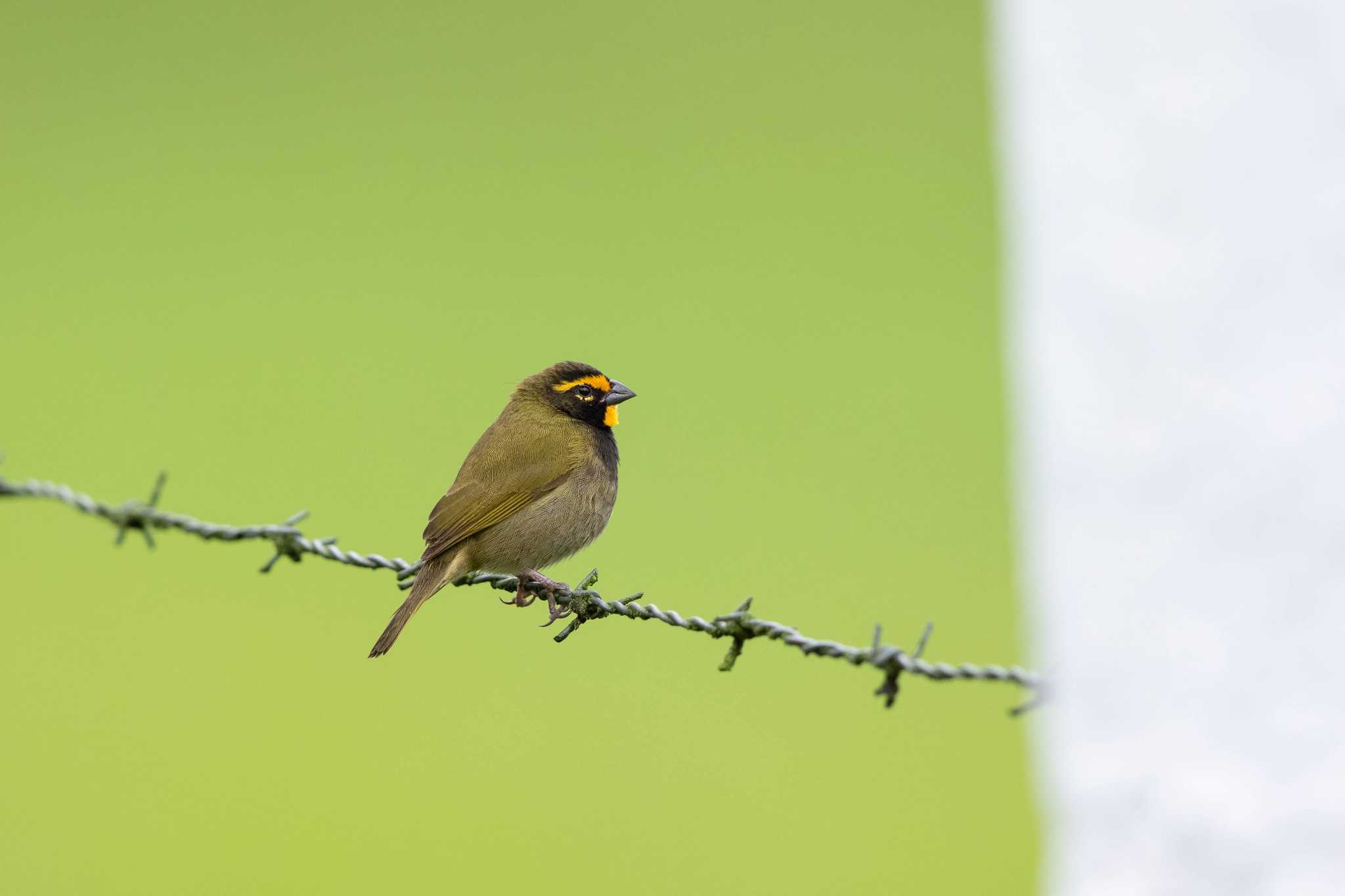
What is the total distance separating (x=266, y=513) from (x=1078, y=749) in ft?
24.4

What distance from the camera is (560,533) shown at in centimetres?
459

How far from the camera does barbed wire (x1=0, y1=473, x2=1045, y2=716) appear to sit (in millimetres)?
2357

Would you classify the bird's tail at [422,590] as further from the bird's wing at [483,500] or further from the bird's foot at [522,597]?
the bird's foot at [522,597]

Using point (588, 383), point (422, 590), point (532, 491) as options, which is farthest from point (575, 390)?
point (422, 590)

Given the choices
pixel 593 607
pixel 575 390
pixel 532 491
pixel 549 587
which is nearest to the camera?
pixel 593 607

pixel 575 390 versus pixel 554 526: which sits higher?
pixel 575 390

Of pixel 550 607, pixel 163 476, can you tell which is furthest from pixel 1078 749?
pixel 163 476

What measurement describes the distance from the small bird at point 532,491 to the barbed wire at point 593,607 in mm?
134

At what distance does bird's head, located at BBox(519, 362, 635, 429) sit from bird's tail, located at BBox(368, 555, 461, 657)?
0.70 meters

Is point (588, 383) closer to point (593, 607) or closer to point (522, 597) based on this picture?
point (522, 597)

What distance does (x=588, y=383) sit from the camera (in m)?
4.76

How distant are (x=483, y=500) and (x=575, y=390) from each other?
0.60m

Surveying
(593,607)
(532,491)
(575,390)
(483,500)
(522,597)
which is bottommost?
(593,607)

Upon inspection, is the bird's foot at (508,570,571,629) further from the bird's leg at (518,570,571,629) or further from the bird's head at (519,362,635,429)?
the bird's head at (519,362,635,429)
